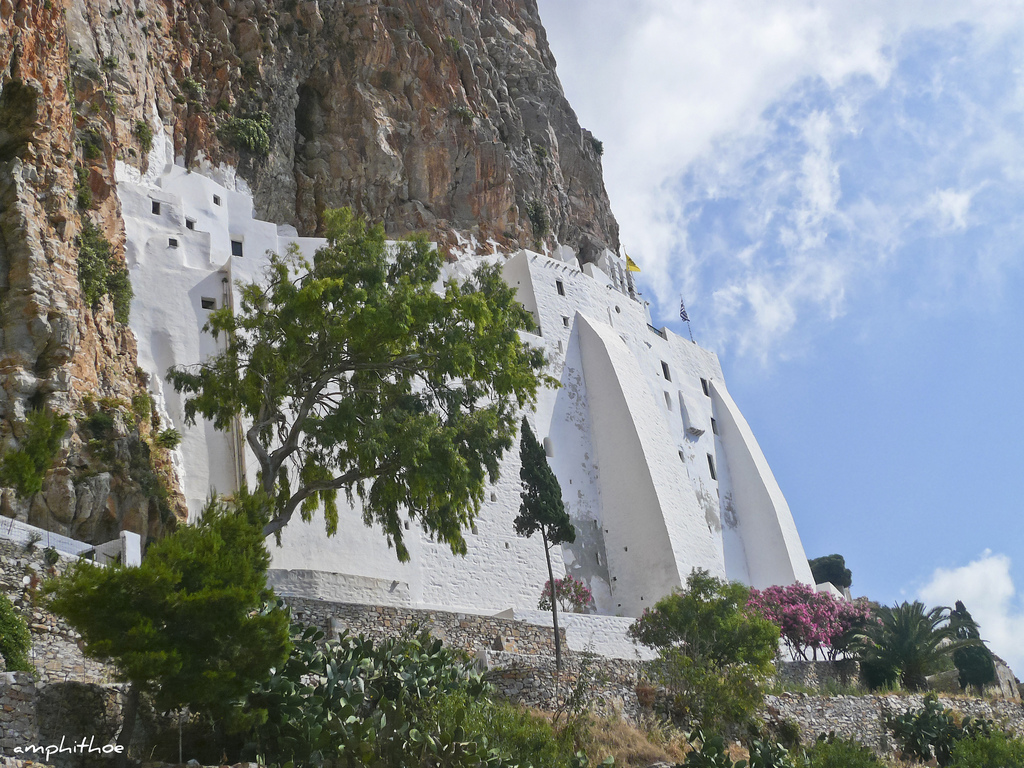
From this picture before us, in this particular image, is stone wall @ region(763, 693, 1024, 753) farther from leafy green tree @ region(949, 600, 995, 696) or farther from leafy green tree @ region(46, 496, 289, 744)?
leafy green tree @ region(46, 496, 289, 744)

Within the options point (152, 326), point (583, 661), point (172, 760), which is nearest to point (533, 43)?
point (152, 326)

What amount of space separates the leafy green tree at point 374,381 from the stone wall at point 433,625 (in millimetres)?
1283

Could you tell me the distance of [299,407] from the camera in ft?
66.5

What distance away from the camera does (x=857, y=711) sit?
845 inches

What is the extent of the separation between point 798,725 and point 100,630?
13685mm

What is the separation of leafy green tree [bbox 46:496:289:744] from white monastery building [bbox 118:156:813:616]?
320 inches

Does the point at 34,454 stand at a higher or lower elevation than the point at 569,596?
higher

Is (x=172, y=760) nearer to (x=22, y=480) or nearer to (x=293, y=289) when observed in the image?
(x=22, y=480)

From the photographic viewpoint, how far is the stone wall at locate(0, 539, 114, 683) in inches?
501

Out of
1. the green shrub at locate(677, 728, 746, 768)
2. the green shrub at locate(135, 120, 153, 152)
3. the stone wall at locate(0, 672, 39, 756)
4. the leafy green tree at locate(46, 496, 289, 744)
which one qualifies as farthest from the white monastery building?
the stone wall at locate(0, 672, 39, 756)

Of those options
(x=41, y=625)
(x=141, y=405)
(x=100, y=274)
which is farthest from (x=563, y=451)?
(x=41, y=625)

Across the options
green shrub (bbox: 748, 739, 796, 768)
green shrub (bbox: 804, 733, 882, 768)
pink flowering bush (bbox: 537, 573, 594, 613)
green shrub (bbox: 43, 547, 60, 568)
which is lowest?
green shrub (bbox: 804, 733, 882, 768)

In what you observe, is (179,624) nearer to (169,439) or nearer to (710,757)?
(710,757)

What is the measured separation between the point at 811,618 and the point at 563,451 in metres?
9.17
